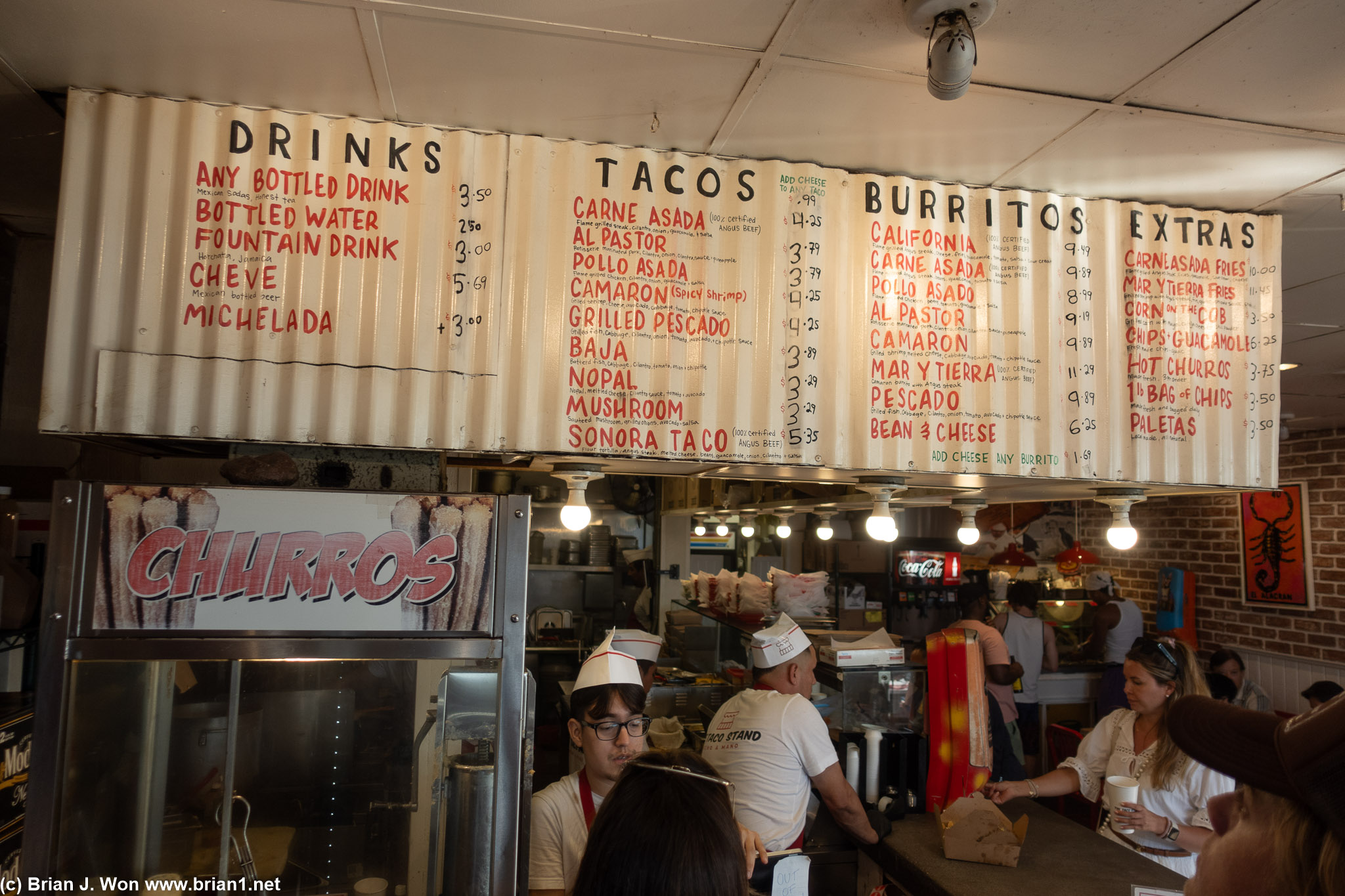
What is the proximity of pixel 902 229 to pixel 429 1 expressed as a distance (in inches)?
66.1

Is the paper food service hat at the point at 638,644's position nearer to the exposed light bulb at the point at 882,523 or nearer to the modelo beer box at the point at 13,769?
the exposed light bulb at the point at 882,523

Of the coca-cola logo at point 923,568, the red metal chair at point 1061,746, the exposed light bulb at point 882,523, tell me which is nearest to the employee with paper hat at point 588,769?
the exposed light bulb at point 882,523

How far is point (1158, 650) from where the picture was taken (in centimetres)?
361

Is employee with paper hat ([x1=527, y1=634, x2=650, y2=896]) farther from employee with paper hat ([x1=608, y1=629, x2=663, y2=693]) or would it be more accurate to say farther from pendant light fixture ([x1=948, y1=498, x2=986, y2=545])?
pendant light fixture ([x1=948, y1=498, x2=986, y2=545])

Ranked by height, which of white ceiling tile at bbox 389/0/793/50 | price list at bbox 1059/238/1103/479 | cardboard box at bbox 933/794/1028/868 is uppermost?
white ceiling tile at bbox 389/0/793/50

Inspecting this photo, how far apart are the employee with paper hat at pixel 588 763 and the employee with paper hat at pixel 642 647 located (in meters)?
1.10

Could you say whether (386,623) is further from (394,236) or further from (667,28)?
(667,28)

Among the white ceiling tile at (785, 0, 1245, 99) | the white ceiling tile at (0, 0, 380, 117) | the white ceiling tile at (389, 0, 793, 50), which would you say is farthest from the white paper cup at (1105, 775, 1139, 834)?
the white ceiling tile at (0, 0, 380, 117)

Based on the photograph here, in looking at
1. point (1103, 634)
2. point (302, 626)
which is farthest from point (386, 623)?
point (1103, 634)

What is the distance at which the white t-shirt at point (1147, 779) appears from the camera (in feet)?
10.4

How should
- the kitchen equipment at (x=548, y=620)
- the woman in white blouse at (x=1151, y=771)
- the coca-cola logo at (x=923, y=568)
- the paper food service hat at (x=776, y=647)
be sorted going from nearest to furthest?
the woman in white blouse at (x=1151, y=771)
the paper food service hat at (x=776, y=647)
the kitchen equipment at (x=548, y=620)
the coca-cola logo at (x=923, y=568)

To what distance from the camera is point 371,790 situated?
6.95ft

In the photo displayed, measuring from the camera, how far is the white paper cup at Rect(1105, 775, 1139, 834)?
295 centimetres

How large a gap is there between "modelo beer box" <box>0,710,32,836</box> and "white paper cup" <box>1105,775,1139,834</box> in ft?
12.9
